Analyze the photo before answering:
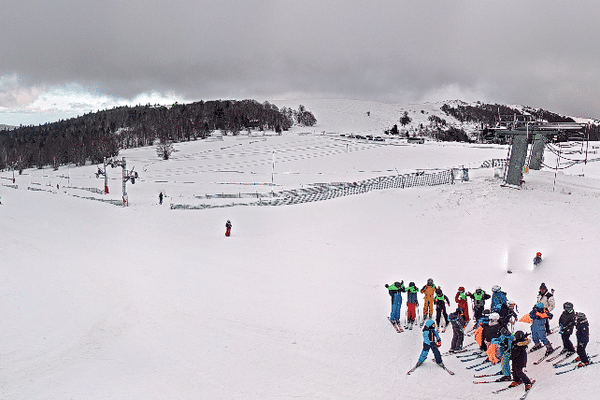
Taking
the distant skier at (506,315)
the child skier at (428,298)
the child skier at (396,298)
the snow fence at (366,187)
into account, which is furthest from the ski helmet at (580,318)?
the snow fence at (366,187)

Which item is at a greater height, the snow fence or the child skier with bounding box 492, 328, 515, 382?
the snow fence

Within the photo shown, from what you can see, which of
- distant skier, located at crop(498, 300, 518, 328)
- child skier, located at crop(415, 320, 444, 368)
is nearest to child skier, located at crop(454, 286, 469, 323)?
distant skier, located at crop(498, 300, 518, 328)

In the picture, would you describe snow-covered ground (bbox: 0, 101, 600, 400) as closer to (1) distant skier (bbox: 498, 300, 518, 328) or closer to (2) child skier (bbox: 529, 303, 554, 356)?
(2) child skier (bbox: 529, 303, 554, 356)

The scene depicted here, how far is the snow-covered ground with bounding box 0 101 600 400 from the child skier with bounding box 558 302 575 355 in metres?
0.71

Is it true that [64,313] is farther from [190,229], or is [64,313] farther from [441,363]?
[190,229]

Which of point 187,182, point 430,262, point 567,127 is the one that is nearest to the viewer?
point 430,262

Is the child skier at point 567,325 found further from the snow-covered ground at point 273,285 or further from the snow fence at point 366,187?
the snow fence at point 366,187

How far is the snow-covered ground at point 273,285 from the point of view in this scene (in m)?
8.26

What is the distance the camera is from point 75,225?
25.0 meters

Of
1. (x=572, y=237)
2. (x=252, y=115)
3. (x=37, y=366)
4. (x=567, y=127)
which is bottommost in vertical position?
(x=37, y=366)

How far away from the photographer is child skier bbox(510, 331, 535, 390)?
282 inches

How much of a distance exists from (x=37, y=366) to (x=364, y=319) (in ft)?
27.2

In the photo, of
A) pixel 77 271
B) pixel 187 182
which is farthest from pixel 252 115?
pixel 77 271

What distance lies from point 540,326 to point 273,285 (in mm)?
8768
